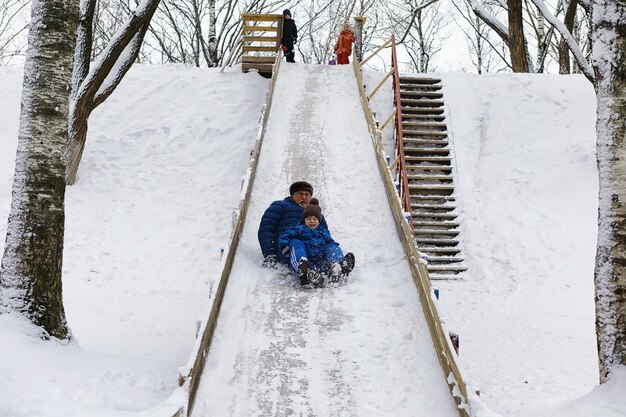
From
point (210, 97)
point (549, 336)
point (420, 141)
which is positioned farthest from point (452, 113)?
point (549, 336)

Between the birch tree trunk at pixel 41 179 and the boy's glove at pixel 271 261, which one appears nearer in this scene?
the birch tree trunk at pixel 41 179

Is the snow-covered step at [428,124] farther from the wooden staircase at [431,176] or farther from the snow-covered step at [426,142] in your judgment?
the snow-covered step at [426,142]

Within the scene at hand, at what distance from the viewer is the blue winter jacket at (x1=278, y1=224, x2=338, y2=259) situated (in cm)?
679

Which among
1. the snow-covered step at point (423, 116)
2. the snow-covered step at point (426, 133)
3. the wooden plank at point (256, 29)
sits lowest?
the snow-covered step at point (426, 133)

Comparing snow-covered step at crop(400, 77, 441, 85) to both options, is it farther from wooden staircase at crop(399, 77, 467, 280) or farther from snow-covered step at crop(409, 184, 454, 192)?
snow-covered step at crop(409, 184, 454, 192)

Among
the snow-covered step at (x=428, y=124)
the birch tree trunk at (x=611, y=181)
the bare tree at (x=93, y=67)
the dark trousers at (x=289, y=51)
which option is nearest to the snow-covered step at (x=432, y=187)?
the snow-covered step at (x=428, y=124)

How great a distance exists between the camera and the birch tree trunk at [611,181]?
4652 mm

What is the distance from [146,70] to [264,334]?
1118 centimetres

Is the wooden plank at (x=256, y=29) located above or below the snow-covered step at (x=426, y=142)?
above

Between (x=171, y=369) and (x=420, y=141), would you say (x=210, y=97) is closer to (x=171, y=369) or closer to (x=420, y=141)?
(x=420, y=141)

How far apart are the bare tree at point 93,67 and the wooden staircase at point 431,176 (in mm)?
5006

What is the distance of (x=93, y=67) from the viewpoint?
1112 cm

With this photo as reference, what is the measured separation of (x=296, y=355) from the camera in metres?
5.21

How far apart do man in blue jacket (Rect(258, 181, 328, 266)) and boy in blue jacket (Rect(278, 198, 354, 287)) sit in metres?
0.15
